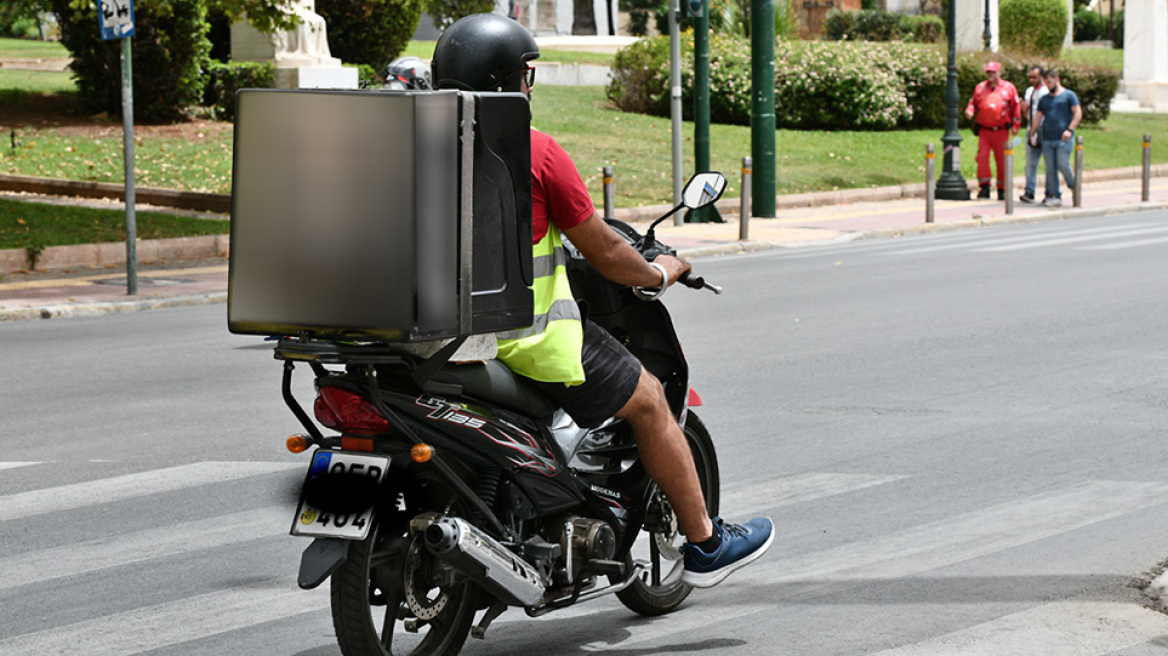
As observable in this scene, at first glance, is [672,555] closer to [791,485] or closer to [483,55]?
[483,55]

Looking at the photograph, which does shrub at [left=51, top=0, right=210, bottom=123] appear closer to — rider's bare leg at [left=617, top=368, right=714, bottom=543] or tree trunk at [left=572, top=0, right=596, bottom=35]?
rider's bare leg at [left=617, top=368, right=714, bottom=543]

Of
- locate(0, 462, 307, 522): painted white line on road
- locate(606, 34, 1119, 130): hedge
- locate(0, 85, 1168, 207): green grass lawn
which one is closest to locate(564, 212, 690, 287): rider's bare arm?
locate(0, 462, 307, 522): painted white line on road

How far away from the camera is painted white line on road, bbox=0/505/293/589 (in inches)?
230

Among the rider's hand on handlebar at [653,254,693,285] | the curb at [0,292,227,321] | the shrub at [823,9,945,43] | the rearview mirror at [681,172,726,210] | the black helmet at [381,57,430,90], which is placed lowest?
the curb at [0,292,227,321]

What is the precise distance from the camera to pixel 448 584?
4309mm

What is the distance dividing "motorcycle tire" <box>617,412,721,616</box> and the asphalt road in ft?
0.29

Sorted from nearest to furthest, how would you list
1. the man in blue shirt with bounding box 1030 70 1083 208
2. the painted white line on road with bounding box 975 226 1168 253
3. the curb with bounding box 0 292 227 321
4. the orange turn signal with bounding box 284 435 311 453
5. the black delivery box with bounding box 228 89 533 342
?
1. the black delivery box with bounding box 228 89 533 342
2. the orange turn signal with bounding box 284 435 311 453
3. the curb with bounding box 0 292 227 321
4. the painted white line on road with bounding box 975 226 1168 253
5. the man in blue shirt with bounding box 1030 70 1083 208

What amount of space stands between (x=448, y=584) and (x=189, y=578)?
5.78 feet

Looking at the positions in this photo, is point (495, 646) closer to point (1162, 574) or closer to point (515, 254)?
point (515, 254)

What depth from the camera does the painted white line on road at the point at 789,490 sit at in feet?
21.9

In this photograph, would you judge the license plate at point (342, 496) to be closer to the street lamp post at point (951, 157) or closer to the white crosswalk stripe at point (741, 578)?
the white crosswalk stripe at point (741, 578)

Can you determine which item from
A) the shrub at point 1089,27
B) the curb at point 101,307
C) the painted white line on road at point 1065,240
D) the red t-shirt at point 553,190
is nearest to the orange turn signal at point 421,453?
the red t-shirt at point 553,190

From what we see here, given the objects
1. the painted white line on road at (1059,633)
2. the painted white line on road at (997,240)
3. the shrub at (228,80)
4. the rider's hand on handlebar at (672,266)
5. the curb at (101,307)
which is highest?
the shrub at (228,80)

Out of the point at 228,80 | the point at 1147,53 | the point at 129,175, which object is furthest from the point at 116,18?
the point at 1147,53
